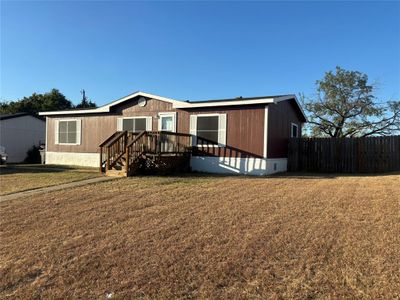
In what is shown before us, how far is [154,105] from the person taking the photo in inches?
604

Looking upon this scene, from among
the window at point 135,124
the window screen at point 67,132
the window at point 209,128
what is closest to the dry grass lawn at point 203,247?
the window at point 209,128

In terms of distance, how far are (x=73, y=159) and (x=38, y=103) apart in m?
30.8

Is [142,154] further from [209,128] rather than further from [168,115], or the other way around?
[168,115]

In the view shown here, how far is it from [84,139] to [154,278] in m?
15.1

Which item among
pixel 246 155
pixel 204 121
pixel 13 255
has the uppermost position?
pixel 204 121

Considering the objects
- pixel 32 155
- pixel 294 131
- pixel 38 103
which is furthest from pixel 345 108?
pixel 38 103

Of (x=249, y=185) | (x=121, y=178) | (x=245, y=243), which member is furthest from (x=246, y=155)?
(x=245, y=243)

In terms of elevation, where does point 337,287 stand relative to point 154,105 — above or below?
below

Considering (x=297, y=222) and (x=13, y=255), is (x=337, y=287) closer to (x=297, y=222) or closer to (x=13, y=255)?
(x=297, y=222)

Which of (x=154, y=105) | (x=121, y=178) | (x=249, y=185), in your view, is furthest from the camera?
(x=154, y=105)

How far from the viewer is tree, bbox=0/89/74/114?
42906mm

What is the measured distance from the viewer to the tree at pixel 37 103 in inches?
1689

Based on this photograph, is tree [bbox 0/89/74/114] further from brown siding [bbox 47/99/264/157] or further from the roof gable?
the roof gable

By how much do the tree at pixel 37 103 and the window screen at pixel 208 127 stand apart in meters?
35.3
